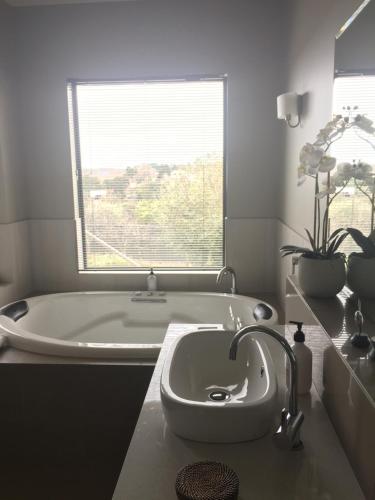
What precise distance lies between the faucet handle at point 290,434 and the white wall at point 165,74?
2261 millimetres

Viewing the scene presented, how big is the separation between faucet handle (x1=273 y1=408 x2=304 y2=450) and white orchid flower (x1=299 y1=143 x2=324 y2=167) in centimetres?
75

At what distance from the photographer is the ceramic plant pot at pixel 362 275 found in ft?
3.69

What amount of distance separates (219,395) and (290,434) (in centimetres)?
41

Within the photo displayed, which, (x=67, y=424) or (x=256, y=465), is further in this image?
(x=67, y=424)

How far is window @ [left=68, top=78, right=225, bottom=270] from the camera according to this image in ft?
10.6

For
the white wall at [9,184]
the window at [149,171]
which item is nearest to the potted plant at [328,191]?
the window at [149,171]

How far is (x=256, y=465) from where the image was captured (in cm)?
97

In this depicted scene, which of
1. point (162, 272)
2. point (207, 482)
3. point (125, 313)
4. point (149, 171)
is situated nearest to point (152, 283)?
point (162, 272)

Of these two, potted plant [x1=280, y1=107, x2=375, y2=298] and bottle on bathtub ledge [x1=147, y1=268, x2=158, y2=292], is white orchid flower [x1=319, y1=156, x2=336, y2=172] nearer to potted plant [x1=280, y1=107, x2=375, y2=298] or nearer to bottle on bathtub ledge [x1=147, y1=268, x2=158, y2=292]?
potted plant [x1=280, y1=107, x2=375, y2=298]

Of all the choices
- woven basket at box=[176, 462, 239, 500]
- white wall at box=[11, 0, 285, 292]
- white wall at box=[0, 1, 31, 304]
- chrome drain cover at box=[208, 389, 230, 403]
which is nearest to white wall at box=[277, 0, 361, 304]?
white wall at box=[11, 0, 285, 292]

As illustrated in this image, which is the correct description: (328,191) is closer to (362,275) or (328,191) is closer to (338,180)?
(338,180)

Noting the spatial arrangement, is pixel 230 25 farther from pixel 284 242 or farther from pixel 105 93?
pixel 284 242

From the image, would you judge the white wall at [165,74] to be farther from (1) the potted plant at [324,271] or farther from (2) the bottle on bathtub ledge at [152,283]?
(1) the potted plant at [324,271]

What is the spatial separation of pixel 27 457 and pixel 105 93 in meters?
2.59
